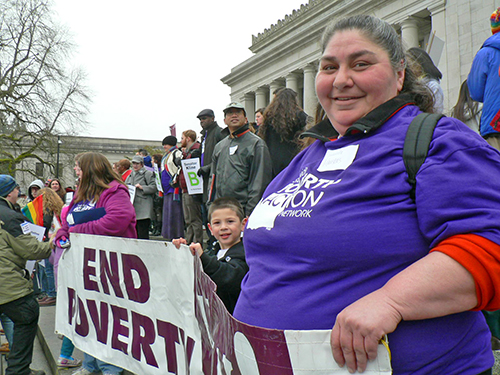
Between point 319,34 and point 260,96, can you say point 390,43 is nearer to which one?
point 319,34

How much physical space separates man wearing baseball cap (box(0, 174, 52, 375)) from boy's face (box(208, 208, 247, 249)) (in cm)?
228

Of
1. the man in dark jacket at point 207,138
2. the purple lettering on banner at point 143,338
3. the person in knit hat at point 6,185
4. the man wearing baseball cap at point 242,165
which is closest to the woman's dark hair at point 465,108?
the man wearing baseball cap at point 242,165

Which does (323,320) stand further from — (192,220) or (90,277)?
(192,220)

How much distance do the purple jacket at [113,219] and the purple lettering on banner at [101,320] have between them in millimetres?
719

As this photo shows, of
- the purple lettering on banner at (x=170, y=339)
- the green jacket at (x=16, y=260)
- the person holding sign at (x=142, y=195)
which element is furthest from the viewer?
the person holding sign at (x=142, y=195)

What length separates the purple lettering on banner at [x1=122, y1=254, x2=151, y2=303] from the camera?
10.4ft

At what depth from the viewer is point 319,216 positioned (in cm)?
143

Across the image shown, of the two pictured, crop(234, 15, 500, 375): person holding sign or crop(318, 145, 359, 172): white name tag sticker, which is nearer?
crop(234, 15, 500, 375): person holding sign

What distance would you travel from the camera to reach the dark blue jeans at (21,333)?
14.7 ft

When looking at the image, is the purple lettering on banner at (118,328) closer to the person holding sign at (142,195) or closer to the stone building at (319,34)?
the person holding sign at (142,195)

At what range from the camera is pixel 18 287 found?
4.52m

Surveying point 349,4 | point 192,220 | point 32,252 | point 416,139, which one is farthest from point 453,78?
point 416,139

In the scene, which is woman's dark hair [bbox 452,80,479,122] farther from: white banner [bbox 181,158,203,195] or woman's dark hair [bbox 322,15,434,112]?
white banner [bbox 181,158,203,195]

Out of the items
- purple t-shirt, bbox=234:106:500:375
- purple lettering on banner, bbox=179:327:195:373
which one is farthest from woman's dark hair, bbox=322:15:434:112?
purple lettering on banner, bbox=179:327:195:373
